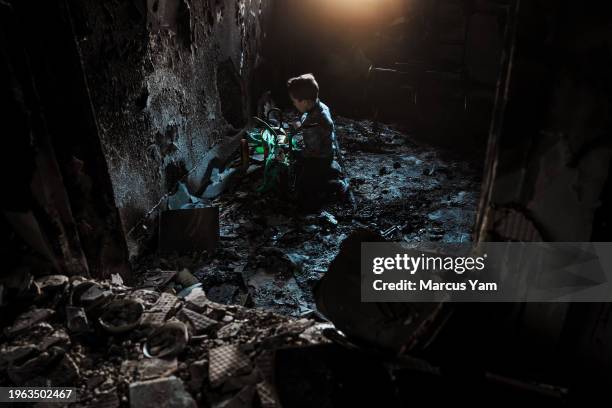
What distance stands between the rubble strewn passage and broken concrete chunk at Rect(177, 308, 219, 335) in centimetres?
149

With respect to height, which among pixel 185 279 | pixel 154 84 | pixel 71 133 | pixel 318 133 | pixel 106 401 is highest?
pixel 154 84

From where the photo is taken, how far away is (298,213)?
4934mm

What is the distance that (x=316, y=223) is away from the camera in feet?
15.6

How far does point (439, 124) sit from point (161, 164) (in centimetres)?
529

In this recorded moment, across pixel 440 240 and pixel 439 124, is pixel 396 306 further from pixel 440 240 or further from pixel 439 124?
pixel 439 124

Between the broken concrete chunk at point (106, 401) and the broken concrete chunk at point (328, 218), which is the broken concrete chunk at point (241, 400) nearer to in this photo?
the broken concrete chunk at point (106, 401)

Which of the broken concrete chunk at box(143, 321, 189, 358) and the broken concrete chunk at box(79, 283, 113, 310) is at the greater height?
the broken concrete chunk at box(79, 283, 113, 310)

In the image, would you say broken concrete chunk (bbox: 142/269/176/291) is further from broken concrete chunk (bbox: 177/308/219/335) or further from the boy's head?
the boy's head

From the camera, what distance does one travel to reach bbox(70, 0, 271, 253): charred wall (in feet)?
10.8

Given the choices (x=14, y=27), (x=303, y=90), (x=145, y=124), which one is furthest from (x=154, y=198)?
(x=14, y=27)

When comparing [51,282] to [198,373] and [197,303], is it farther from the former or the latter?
[198,373]

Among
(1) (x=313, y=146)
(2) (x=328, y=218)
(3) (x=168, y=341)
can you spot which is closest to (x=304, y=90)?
(1) (x=313, y=146)

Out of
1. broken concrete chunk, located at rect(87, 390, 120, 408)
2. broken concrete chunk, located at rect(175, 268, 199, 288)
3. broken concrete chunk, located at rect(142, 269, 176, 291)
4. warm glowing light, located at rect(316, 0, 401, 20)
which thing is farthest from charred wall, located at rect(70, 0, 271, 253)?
warm glowing light, located at rect(316, 0, 401, 20)

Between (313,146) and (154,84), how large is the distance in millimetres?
1908
